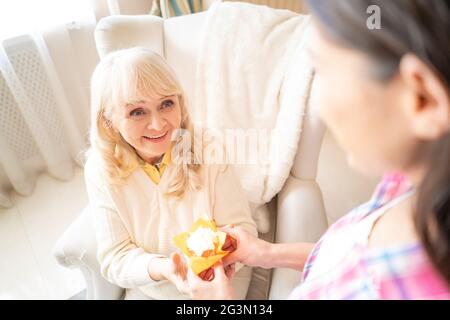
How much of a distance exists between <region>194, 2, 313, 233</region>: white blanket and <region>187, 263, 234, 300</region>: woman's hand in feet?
1.41

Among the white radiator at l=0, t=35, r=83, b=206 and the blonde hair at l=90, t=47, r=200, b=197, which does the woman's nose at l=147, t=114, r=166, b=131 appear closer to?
the blonde hair at l=90, t=47, r=200, b=197

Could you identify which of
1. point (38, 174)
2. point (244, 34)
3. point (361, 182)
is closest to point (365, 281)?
point (244, 34)

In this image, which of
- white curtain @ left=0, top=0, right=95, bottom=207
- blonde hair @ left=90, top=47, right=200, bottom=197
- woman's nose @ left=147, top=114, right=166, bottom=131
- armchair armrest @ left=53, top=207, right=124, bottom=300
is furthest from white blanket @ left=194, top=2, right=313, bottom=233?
white curtain @ left=0, top=0, right=95, bottom=207

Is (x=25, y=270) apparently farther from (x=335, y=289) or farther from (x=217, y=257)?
(x=335, y=289)

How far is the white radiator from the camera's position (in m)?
1.55

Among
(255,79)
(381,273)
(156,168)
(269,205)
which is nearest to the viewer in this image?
(381,273)

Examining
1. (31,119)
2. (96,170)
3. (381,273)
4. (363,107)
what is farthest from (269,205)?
(31,119)

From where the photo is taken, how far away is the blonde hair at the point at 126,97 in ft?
2.73

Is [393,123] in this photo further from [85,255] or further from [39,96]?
[39,96]

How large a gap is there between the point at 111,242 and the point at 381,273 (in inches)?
27.9

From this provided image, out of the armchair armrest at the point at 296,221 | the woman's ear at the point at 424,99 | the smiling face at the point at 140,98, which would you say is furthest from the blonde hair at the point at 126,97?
the woman's ear at the point at 424,99

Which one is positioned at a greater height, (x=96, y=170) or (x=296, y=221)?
(x=96, y=170)

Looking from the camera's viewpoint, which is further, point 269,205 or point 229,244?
point 269,205

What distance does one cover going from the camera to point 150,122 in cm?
88
